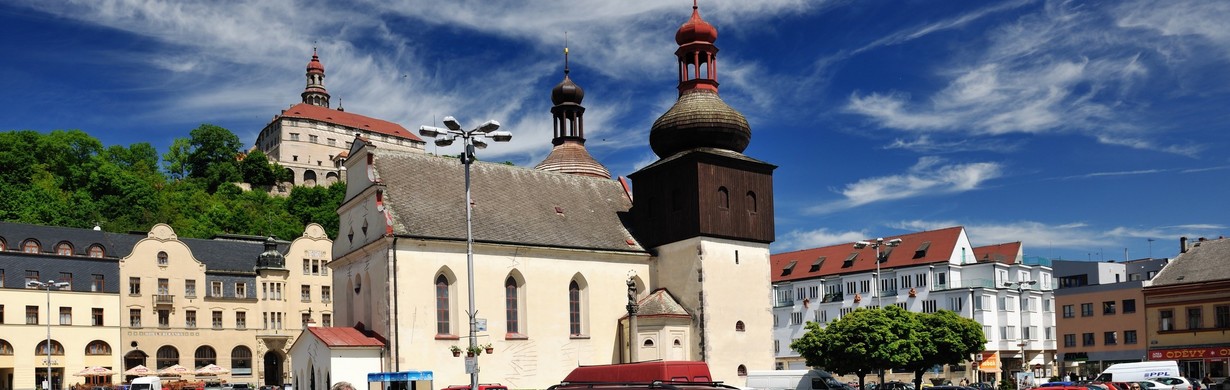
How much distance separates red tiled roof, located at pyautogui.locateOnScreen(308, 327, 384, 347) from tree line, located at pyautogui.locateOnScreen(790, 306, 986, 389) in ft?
60.7

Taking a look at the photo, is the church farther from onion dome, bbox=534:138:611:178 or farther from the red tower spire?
the red tower spire

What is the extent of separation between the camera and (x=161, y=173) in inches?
4877

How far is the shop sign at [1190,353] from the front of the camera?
183 ft

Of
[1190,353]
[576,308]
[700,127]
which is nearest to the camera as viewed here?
[576,308]

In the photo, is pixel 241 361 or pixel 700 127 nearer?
pixel 700 127

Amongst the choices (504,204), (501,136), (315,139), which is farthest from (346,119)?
(501,136)

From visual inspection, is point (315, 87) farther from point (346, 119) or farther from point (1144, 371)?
point (1144, 371)

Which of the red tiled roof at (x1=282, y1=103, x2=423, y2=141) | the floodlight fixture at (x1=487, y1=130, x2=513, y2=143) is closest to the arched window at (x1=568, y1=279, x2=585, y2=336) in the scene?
the floodlight fixture at (x1=487, y1=130, x2=513, y2=143)

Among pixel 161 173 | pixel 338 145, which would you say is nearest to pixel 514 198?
pixel 161 173

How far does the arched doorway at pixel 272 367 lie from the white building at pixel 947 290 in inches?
1368

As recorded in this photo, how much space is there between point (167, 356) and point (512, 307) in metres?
34.7

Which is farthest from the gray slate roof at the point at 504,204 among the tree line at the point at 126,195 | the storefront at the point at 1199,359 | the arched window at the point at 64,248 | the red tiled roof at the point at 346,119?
the red tiled roof at the point at 346,119

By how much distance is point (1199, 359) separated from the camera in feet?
187

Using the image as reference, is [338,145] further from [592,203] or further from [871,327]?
[871,327]
